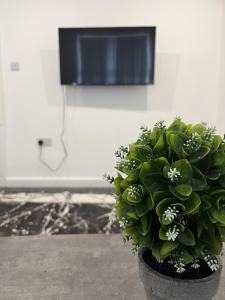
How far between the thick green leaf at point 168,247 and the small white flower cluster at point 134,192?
0.16 metres

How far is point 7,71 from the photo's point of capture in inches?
132

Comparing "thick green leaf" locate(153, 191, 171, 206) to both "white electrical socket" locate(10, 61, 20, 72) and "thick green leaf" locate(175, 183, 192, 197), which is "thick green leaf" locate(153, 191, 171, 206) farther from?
"white electrical socket" locate(10, 61, 20, 72)

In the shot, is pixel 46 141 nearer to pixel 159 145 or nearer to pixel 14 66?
pixel 14 66

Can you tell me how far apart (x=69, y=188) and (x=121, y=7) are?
7.09ft

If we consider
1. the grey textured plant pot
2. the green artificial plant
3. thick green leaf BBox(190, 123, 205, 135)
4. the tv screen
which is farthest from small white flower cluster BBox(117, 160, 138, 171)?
the tv screen

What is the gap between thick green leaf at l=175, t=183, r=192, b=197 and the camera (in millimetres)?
813

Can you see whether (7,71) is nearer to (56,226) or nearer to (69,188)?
(69,188)

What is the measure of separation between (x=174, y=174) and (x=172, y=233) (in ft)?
Answer: 0.54

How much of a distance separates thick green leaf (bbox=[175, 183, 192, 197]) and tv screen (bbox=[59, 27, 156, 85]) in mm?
2512

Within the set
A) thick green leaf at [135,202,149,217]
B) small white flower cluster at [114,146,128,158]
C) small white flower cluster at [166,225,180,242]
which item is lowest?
small white flower cluster at [166,225,180,242]

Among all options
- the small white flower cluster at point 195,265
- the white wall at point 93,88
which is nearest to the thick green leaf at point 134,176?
the small white flower cluster at point 195,265

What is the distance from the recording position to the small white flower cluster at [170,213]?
0.81 meters

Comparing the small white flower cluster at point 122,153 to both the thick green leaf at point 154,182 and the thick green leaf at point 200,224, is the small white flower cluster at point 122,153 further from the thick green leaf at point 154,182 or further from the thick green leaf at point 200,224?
the thick green leaf at point 200,224

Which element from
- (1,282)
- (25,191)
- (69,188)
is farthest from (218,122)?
(1,282)
